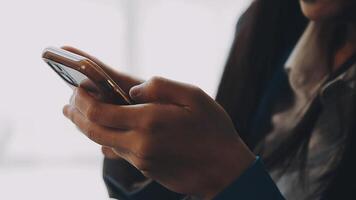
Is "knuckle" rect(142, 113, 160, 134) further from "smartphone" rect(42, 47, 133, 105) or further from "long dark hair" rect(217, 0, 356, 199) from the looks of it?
"long dark hair" rect(217, 0, 356, 199)

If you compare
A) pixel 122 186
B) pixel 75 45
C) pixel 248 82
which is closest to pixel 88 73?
pixel 122 186

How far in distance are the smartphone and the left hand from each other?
0.04 feet

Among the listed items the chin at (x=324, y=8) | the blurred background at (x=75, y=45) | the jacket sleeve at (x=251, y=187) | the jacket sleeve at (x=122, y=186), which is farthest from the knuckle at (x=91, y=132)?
the blurred background at (x=75, y=45)

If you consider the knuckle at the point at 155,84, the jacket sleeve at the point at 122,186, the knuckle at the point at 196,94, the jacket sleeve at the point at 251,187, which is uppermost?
the knuckle at the point at 155,84

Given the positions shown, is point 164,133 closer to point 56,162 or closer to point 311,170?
point 311,170

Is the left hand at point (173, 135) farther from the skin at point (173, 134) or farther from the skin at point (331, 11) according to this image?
the skin at point (331, 11)

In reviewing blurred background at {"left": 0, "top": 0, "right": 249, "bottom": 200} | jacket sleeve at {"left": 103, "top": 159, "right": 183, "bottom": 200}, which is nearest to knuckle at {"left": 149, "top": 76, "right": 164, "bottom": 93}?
jacket sleeve at {"left": 103, "top": 159, "right": 183, "bottom": 200}

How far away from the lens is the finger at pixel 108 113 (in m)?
0.41

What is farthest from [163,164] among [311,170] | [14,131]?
[14,131]

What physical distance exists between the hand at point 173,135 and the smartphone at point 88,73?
11 mm

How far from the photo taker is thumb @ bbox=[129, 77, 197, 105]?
41 cm

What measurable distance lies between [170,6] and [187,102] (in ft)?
4.06

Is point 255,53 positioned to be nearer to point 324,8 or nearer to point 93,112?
point 324,8

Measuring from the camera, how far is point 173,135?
0.41 meters
